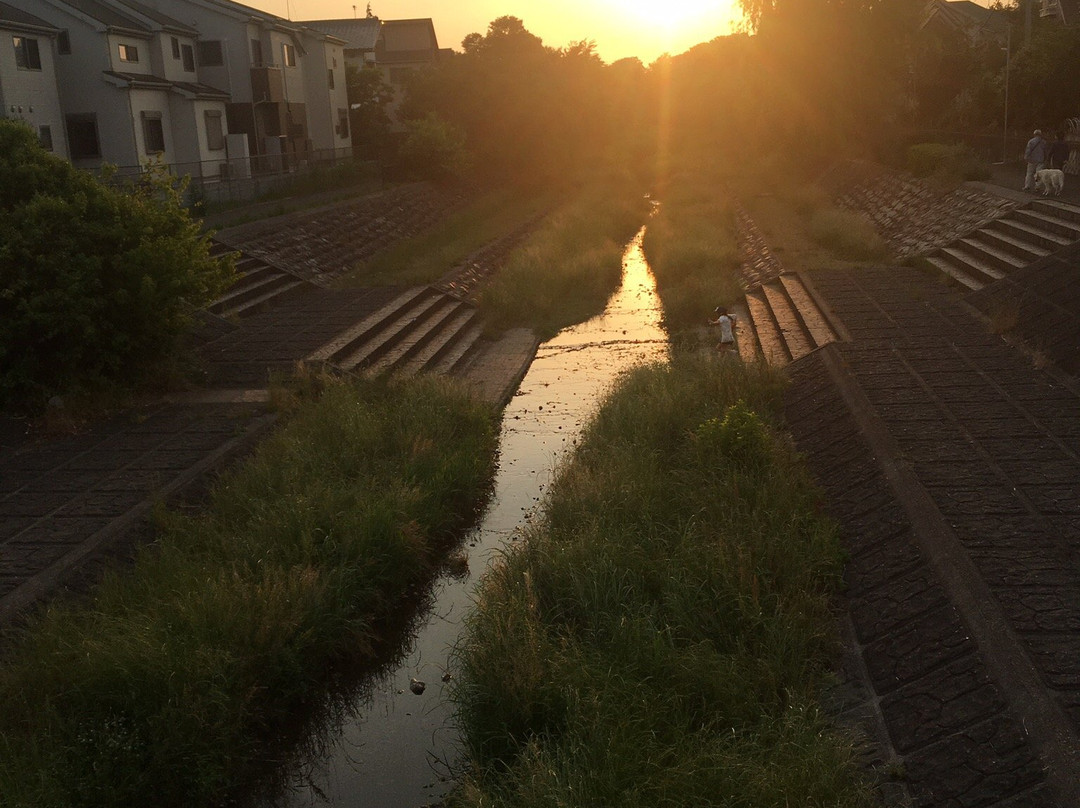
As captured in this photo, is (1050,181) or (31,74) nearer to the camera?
(1050,181)

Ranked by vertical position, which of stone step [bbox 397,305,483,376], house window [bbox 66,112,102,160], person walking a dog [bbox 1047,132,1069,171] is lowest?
stone step [bbox 397,305,483,376]

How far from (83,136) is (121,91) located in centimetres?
201

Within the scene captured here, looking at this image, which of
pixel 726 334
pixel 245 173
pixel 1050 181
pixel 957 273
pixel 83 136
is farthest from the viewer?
pixel 245 173

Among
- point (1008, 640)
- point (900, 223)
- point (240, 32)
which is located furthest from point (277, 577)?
point (240, 32)

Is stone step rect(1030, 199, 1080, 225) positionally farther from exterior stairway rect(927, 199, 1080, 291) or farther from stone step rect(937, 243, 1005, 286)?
stone step rect(937, 243, 1005, 286)

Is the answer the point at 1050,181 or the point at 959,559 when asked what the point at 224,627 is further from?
the point at 1050,181

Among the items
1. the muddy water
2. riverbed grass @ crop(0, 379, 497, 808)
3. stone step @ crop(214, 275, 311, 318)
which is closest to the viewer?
riverbed grass @ crop(0, 379, 497, 808)

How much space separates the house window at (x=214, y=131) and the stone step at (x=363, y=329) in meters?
18.4

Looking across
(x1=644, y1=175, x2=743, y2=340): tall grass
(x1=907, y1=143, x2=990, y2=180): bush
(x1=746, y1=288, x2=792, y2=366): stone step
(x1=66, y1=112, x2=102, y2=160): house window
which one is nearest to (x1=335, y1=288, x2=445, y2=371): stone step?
(x1=644, y1=175, x2=743, y2=340): tall grass

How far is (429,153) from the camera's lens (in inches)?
1786

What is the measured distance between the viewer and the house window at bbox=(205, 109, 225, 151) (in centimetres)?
3856

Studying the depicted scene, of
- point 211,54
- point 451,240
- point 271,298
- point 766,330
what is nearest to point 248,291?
point 271,298

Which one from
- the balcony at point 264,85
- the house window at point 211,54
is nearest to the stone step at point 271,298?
the balcony at point 264,85

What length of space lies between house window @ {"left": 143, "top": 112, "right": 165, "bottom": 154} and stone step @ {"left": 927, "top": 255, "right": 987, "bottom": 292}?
2535cm
